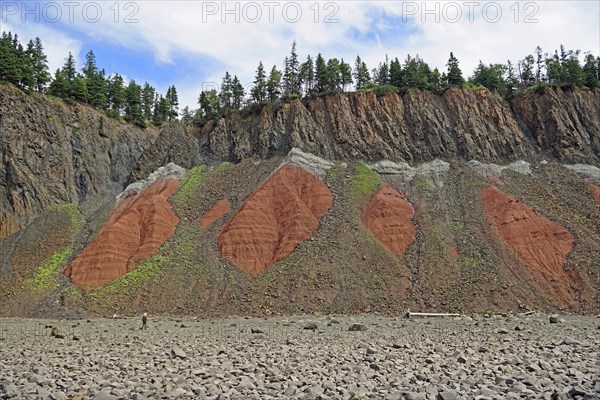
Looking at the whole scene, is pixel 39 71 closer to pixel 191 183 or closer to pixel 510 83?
pixel 191 183

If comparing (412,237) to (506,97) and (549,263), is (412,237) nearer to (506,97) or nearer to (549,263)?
(549,263)

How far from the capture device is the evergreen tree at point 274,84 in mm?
77469

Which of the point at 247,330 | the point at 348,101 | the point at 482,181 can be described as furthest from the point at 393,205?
the point at 247,330

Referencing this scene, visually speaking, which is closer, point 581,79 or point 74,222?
point 74,222

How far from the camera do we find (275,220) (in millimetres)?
49656

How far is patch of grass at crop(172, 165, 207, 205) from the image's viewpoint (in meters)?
55.6

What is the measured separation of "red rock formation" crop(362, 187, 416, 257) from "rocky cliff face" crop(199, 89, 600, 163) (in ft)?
32.8

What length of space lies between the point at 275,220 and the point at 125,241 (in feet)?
51.2

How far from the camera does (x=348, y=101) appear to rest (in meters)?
65.9

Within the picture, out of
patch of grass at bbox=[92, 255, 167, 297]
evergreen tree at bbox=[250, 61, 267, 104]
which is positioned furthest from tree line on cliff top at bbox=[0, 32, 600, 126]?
patch of grass at bbox=[92, 255, 167, 297]

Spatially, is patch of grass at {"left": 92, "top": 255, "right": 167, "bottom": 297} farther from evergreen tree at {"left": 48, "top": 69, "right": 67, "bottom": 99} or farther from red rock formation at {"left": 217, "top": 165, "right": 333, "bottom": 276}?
evergreen tree at {"left": 48, "top": 69, "right": 67, "bottom": 99}

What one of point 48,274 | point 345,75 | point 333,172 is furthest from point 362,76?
point 48,274

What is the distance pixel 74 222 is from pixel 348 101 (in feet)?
127

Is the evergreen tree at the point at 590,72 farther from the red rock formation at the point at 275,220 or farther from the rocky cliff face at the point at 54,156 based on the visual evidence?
the rocky cliff face at the point at 54,156
